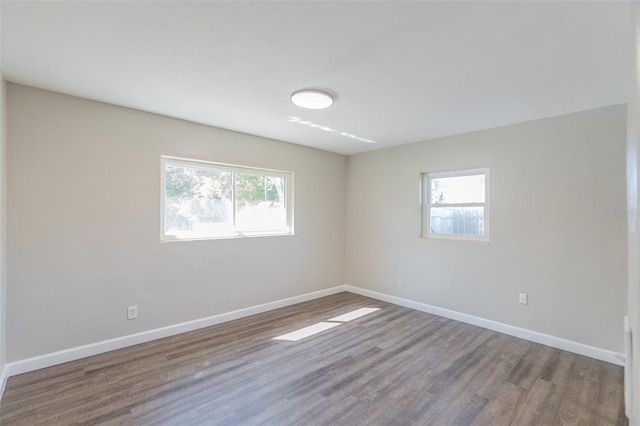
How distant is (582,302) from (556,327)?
1.18 feet

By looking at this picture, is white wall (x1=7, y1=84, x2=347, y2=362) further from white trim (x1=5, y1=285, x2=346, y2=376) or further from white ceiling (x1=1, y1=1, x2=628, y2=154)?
white ceiling (x1=1, y1=1, x2=628, y2=154)

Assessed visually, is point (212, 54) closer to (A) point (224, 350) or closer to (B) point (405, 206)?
(A) point (224, 350)

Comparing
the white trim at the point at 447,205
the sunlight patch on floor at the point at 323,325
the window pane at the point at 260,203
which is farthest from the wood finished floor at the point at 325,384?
the window pane at the point at 260,203

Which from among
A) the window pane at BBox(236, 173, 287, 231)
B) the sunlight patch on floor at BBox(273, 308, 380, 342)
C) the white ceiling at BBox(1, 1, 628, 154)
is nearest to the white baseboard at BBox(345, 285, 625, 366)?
the sunlight patch on floor at BBox(273, 308, 380, 342)

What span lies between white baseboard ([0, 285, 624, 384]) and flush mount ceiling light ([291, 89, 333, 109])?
263 cm

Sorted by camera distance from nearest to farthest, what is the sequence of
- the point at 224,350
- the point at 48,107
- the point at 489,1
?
1. the point at 489,1
2. the point at 48,107
3. the point at 224,350

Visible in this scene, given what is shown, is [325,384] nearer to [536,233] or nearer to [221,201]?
[221,201]

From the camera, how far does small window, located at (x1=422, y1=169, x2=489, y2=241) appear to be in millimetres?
3648

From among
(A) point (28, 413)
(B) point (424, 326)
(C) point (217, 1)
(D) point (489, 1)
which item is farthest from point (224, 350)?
(D) point (489, 1)

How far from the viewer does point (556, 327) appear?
3.02 metres

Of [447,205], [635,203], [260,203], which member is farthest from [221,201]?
[635,203]

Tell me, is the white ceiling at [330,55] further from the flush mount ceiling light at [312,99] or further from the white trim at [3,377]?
the white trim at [3,377]

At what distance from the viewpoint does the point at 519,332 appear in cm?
325

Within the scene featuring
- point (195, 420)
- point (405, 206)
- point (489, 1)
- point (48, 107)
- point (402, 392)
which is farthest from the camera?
point (405, 206)
